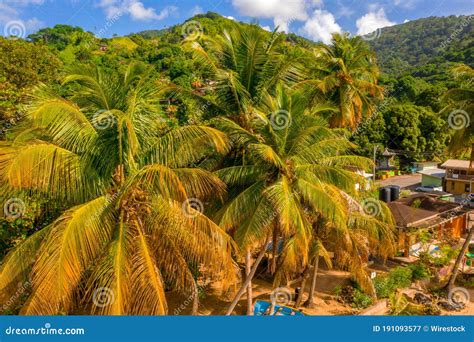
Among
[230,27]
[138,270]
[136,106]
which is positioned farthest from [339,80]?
[138,270]

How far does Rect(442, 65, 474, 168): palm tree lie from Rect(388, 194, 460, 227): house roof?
337 centimetres

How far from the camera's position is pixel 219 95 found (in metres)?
10.6

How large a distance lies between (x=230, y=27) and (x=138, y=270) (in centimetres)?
772

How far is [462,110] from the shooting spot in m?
14.5

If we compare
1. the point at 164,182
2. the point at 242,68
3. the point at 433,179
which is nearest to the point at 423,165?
the point at 433,179

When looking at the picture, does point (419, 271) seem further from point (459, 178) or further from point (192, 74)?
point (192, 74)

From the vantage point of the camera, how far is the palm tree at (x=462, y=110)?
47.5 ft

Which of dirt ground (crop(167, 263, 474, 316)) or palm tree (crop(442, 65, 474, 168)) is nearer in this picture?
dirt ground (crop(167, 263, 474, 316))

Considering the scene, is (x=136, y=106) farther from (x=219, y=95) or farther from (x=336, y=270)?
(x=336, y=270)

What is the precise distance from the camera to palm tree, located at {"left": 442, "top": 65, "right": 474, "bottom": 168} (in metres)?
14.5

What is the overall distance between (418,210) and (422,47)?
499 feet

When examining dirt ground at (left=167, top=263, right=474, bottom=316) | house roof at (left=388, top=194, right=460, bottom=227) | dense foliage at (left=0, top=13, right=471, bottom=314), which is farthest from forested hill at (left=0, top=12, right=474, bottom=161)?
dirt ground at (left=167, top=263, right=474, bottom=316)

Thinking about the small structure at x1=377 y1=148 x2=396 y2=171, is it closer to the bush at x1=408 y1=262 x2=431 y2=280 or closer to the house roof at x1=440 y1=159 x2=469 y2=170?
the house roof at x1=440 y1=159 x2=469 y2=170

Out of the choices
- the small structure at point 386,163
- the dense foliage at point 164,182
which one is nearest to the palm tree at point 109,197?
the dense foliage at point 164,182
